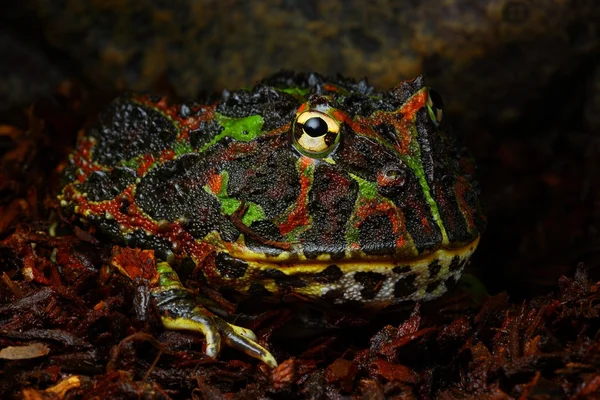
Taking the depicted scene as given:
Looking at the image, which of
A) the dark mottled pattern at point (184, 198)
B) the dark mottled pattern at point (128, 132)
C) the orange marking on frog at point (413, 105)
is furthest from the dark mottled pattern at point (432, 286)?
the dark mottled pattern at point (128, 132)

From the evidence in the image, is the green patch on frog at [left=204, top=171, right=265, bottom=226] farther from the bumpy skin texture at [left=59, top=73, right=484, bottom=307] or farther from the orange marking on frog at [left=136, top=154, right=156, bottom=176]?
the orange marking on frog at [left=136, top=154, right=156, bottom=176]

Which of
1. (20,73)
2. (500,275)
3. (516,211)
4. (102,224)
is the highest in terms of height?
(20,73)

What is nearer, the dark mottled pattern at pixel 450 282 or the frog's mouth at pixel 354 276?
the frog's mouth at pixel 354 276

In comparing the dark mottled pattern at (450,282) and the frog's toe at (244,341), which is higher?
the dark mottled pattern at (450,282)

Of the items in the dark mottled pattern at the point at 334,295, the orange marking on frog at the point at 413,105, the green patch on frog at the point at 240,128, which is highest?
the orange marking on frog at the point at 413,105

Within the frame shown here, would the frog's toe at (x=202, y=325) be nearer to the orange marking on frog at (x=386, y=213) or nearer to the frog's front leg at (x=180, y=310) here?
the frog's front leg at (x=180, y=310)

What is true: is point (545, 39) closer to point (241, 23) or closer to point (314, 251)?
point (241, 23)

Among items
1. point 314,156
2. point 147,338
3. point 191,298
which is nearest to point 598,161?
point 314,156
